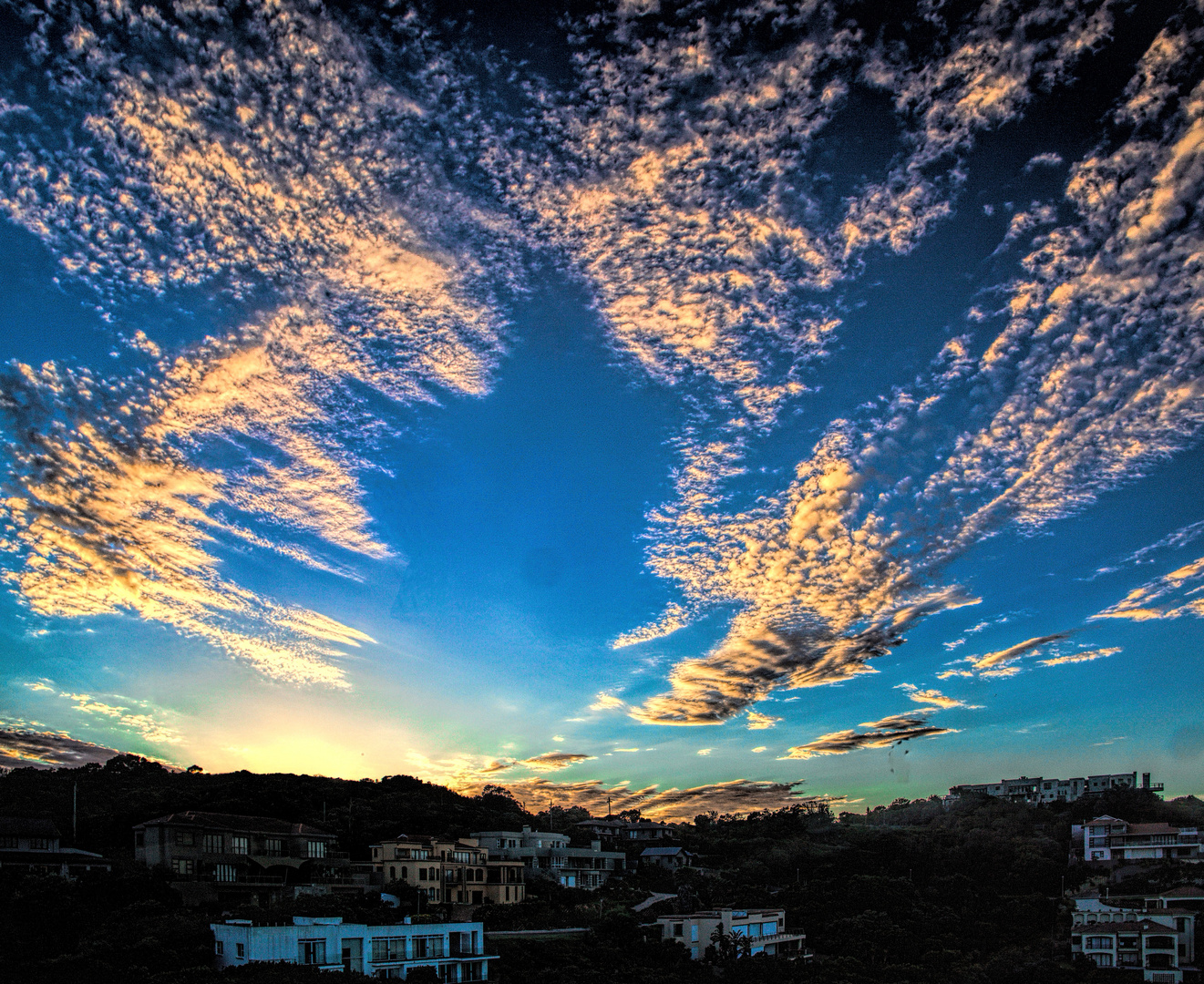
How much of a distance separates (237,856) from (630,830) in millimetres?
45656

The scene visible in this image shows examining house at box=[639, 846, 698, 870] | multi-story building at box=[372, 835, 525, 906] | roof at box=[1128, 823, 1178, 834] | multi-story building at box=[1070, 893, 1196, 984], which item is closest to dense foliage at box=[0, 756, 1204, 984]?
multi-story building at box=[1070, 893, 1196, 984]

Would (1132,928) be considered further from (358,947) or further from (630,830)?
(630,830)

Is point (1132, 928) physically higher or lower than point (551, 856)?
lower

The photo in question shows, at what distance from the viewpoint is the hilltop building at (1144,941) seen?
138 feet

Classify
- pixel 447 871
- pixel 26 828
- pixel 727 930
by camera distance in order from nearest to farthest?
pixel 26 828 < pixel 727 930 < pixel 447 871

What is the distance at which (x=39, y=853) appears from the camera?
3703 cm

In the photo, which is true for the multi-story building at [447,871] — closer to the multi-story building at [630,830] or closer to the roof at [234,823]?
the roof at [234,823]

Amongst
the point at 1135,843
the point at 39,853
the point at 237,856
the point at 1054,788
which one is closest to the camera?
the point at 39,853

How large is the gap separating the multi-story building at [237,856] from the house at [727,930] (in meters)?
16.6

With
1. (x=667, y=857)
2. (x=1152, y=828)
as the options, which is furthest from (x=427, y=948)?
(x=1152, y=828)

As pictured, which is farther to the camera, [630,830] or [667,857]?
[630,830]

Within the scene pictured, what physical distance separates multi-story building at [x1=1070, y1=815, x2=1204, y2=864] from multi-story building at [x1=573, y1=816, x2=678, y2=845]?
35459mm

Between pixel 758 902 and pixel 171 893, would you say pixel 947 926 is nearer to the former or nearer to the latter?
pixel 758 902

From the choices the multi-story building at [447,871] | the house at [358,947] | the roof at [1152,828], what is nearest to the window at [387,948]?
the house at [358,947]
